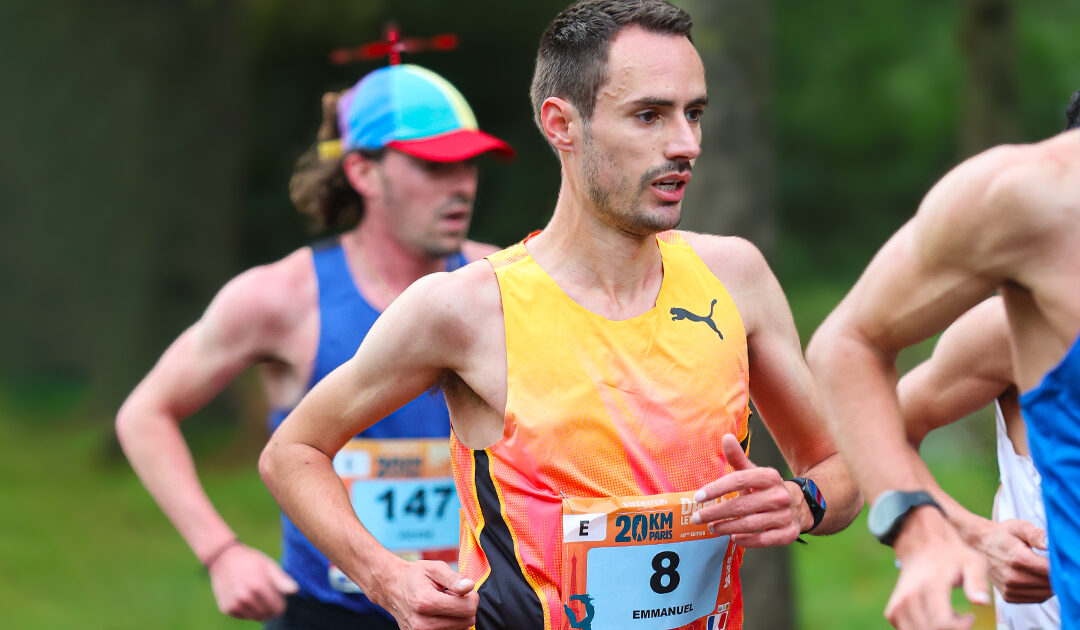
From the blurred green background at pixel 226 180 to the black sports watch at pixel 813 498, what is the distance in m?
4.71

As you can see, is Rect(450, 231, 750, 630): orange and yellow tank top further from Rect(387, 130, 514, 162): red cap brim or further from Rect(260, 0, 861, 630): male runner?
Rect(387, 130, 514, 162): red cap brim

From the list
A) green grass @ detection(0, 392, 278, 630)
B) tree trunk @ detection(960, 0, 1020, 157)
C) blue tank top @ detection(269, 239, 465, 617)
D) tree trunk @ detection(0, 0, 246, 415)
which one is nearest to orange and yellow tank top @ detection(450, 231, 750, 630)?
blue tank top @ detection(269, 239, 465, 617)

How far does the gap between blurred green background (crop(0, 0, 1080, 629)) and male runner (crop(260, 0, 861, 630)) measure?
184 inches

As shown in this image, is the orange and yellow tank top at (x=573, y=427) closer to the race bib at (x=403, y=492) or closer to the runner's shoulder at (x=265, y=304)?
the race bib at (x=403, y=492)

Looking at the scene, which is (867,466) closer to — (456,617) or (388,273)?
(456,617)

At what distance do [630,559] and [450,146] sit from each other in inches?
75.9

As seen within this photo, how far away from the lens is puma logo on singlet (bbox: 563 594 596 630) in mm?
2814

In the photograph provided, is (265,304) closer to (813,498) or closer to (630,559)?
(630,559)

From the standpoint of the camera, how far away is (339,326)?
13.5 feet

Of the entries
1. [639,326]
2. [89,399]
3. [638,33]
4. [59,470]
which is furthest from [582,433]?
[89,399]

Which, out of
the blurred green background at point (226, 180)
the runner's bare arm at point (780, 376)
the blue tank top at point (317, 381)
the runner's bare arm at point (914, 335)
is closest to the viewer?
the runner's bare arm at point (914, 335)

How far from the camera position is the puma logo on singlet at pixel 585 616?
2.81 m

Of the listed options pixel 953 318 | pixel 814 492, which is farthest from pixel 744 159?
pixel 953 318

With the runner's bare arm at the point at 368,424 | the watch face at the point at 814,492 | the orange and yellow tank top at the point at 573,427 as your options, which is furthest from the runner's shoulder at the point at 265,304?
the watch face at the point at 814,492
